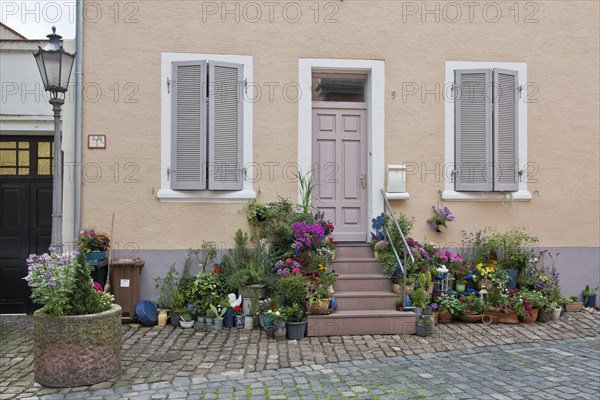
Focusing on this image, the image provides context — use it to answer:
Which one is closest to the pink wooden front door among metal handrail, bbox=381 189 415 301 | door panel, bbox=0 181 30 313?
metal handrail, bbox=381 189 415 301

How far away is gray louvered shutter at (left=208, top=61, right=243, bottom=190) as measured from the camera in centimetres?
734

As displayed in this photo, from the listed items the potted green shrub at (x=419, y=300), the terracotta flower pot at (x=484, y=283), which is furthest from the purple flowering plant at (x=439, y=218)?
the potted green shrub at (x=419, y=300)

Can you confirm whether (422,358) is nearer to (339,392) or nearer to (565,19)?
(339,392)

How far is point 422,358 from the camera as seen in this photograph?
553 cm

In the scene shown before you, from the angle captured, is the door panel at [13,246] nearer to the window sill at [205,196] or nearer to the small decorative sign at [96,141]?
the small decorative sign at [96,141]

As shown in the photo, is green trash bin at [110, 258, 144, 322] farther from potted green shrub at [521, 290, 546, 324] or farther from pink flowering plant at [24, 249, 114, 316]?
potted green shrub at [521, 290, 546, 324]

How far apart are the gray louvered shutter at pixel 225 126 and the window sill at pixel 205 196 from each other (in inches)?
3.7

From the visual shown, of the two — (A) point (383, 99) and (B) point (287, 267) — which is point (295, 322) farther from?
(A) point (383, 99)

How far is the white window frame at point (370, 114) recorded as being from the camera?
7539mm

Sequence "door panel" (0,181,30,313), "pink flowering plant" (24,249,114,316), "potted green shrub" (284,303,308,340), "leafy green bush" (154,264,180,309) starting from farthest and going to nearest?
"door panel" (0,181,30,313) < "leafy green bush" (154,264,180,309) < "potted green shrub" (284,303,308,340) < "pink flowering plant" (24,249,114,316)

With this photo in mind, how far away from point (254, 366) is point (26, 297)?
4241 millimetres

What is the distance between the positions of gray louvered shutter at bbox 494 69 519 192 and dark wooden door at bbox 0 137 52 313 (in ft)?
21.8

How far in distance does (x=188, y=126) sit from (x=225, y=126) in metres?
0.52

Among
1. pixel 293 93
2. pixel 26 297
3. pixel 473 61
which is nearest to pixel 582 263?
pixel 473 61
